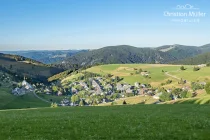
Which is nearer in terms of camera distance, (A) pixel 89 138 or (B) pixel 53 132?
(A) pixel 89 138

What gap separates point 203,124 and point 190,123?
1220mm

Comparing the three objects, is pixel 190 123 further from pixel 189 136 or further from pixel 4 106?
pixel 4 106

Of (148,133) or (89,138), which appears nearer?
(89,138)

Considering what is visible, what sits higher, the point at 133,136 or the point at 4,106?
the point at 133,136

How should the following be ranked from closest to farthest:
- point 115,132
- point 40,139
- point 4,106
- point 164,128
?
1. point 40,139
2. point 115,132
3. point 164,128
4. point 4,106

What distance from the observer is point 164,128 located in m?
24.5

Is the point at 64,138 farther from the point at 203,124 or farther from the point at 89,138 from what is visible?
the point at 203,124

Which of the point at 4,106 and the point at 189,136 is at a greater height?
the point at 189,136

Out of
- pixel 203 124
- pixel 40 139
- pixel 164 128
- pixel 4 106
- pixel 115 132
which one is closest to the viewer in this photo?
pixel 40 139

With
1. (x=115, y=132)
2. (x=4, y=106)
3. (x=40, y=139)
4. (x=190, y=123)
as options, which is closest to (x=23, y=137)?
(x=40, y=139)

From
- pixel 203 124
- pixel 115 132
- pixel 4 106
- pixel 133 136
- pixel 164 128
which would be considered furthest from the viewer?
pixel 4 106

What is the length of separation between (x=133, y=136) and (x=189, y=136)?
411cm

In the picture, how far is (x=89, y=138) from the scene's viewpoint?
67.0 ft

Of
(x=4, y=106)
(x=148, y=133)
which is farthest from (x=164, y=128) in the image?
(x=4, y=106)
